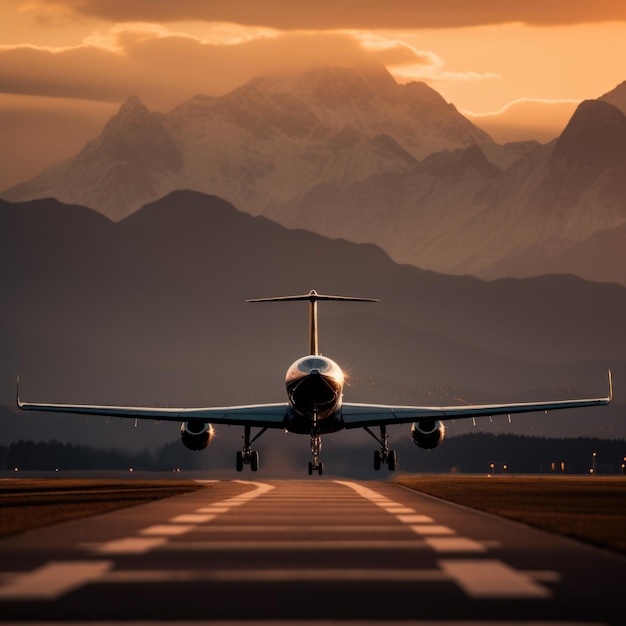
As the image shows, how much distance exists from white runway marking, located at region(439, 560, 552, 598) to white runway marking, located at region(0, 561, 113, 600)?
6181 mm

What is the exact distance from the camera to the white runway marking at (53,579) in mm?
23453

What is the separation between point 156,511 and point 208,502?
10378 millimetres

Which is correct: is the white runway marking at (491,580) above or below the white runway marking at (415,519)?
below

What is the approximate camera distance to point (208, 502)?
6175 cm

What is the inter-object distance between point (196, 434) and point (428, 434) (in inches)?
642

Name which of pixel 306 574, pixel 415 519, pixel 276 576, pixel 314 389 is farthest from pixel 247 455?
pixel 276 576

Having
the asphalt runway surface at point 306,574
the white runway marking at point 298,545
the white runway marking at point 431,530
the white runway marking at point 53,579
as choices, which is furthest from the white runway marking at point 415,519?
the white runway marking at point 53,579

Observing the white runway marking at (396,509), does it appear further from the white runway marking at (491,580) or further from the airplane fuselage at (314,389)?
the airplane fuselage at (314,389)

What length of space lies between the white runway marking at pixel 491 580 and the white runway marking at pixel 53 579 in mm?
6181

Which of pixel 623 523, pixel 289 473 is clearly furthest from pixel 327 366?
pixel 289 473

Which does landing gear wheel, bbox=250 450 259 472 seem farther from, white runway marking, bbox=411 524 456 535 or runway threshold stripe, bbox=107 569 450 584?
runway threshold stripe, bbox=107 569 450 584

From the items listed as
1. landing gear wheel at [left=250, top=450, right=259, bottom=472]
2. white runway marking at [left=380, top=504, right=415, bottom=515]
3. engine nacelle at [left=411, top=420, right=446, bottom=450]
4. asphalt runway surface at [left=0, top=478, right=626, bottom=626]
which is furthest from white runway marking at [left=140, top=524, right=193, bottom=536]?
landing gear wheel at [left=250, top=450, right=259, bottom=472]

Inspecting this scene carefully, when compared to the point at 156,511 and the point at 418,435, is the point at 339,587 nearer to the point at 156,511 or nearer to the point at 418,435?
the point at 156,511

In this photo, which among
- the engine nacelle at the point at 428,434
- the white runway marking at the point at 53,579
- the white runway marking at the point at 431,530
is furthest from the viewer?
the engine nacelle at the point at 428,434
